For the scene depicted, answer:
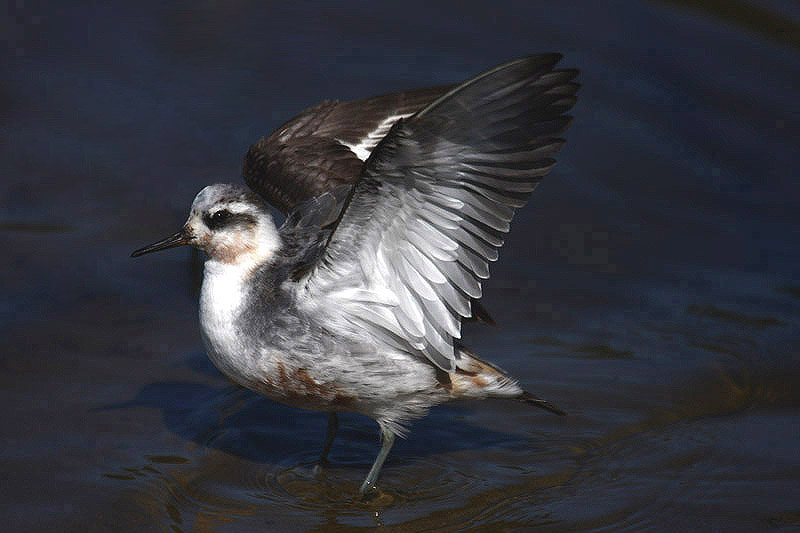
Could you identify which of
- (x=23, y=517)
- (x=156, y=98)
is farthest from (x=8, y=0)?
(x=23, y=517)

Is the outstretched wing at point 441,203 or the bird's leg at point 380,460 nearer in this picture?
the outstretched wing at point 441,203

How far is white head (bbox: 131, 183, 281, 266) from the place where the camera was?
19.6 feet

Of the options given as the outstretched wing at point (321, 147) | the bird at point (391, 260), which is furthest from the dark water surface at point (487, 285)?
the outstretched wing at point (321, 147)

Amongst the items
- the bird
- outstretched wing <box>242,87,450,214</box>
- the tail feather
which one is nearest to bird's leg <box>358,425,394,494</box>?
the bird

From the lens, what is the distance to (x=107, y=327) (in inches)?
289

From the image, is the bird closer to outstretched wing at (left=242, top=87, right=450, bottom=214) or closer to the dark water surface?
outstretched wing at (left=242, top=87, right=450, bottom=214)

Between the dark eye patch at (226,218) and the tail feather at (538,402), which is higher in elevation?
the dark eye patch at (226,218)

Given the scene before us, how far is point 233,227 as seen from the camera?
597cm

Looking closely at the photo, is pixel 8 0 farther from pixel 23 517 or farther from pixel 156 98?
pixel 23 517

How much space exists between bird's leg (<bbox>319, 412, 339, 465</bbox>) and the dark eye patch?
1.24 metres

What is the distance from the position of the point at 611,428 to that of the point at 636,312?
57.0 inches

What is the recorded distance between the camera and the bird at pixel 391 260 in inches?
195

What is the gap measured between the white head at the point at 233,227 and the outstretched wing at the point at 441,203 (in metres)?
0.49

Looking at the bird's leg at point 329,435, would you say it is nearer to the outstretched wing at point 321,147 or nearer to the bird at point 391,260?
the bird at point 391,260
